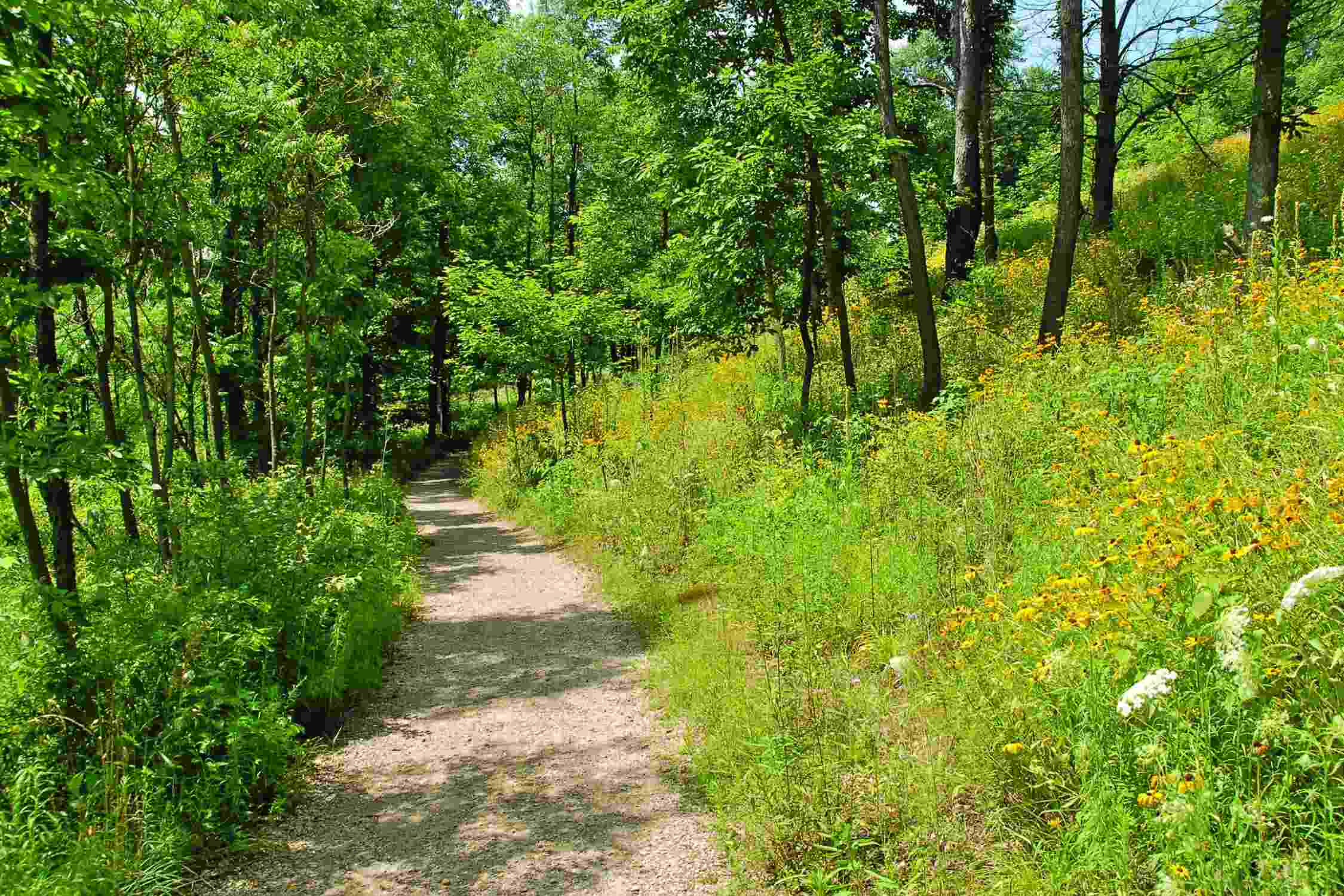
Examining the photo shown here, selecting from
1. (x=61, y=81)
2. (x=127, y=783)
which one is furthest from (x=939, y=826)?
(x=61, y=81)

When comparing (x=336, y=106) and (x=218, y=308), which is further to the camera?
(x=218, y=308)

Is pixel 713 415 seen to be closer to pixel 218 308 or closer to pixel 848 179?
pixel 848 179

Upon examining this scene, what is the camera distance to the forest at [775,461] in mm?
2941

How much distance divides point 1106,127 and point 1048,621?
1314cm

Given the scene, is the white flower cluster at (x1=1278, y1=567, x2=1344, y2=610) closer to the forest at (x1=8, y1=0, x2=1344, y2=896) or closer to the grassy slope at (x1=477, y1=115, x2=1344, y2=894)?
the forest at (x1=8, y1=0, x2=1344, y2=896)

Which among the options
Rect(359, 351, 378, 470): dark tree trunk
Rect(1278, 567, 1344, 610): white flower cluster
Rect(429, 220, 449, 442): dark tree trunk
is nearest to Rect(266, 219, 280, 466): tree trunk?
Rect(359, 351, 378, 470): dark tree trunk

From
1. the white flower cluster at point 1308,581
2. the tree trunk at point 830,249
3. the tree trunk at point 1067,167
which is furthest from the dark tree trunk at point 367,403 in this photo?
the white flower cluster at point 1308,581

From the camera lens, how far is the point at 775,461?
8922 millimetres

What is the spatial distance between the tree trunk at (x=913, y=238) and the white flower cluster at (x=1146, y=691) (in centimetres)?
713

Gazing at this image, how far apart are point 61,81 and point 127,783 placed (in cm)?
400

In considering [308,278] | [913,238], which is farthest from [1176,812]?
[308,278]

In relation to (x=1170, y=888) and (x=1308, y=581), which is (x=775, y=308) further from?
(x=1170, y=888)

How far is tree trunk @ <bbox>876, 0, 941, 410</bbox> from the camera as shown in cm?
962

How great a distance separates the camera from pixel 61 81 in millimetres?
4496
